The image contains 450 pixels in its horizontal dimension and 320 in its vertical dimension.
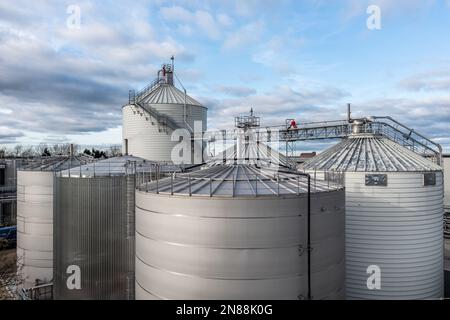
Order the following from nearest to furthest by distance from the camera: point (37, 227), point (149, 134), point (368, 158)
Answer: point (368, 158) → point (37, 227) → point (149, 134)

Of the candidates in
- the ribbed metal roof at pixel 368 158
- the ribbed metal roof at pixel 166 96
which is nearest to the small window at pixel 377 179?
the ribbed metal roof at pixel 368 158

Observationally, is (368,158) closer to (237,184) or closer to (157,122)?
(237,184)

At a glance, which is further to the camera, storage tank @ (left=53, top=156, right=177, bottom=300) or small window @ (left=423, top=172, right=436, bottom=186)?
small window @ (left=423, top=172, right=436, bottom=186)

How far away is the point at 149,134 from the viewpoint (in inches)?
1190

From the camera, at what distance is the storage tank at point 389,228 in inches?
690

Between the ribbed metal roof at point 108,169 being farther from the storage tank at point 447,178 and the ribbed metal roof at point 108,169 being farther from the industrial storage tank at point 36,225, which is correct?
the storage tank at point 447,178

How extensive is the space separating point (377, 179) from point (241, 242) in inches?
407

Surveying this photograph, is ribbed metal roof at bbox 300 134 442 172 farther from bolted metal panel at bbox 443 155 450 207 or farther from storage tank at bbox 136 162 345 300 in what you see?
bolted metal panel at bbox 443 155 450 207

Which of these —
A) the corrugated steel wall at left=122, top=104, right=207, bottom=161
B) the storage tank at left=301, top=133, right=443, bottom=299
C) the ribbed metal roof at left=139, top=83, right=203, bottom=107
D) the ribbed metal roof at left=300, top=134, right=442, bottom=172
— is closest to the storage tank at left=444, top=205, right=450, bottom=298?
the storage tank at left=301, top=133, right=443, bottom=299

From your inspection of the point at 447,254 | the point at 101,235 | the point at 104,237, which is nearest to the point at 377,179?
the point at 104,237

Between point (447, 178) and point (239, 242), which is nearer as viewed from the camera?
point (239, 242)

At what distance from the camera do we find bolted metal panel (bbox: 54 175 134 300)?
1616 centimetres

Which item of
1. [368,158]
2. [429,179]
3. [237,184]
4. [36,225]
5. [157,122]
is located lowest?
[36,225]
